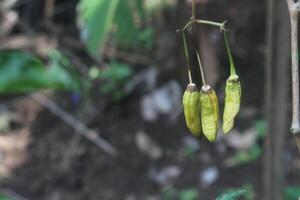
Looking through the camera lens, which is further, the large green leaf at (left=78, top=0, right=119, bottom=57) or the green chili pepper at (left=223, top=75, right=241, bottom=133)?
the large green leaf at (left=78, top=0, right=119, bottom=57)

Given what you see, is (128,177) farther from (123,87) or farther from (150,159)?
(123,87)

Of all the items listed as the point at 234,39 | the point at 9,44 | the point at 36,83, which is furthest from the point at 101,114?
the point at 36,83

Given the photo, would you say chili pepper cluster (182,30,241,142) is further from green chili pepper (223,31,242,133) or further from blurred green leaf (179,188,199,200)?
blurred green leaf (179,188,199,200)

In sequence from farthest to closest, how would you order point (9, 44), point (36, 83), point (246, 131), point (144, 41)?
1. point (9, 44)
2. point (144, 41)
3. point (246, 131)
4. point (36, 83)

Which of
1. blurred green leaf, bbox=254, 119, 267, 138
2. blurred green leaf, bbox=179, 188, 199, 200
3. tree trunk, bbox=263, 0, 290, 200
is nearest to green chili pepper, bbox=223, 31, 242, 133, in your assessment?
tree trunk, bbox=263, 0, 290, 200

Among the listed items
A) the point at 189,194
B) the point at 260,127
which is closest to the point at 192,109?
the point at 189,194

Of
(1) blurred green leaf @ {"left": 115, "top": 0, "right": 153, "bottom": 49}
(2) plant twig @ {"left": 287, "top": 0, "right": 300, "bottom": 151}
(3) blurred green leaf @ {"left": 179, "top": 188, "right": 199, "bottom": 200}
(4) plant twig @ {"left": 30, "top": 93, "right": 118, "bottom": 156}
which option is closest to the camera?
(2) plant twig @ {"left": 287, "top": 0, "right": 300, "bottom": 151}

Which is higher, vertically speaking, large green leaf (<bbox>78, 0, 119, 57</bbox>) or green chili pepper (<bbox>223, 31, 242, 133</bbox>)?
large green leaf (<bbox>78, 0, 119, 57</bbox>)
